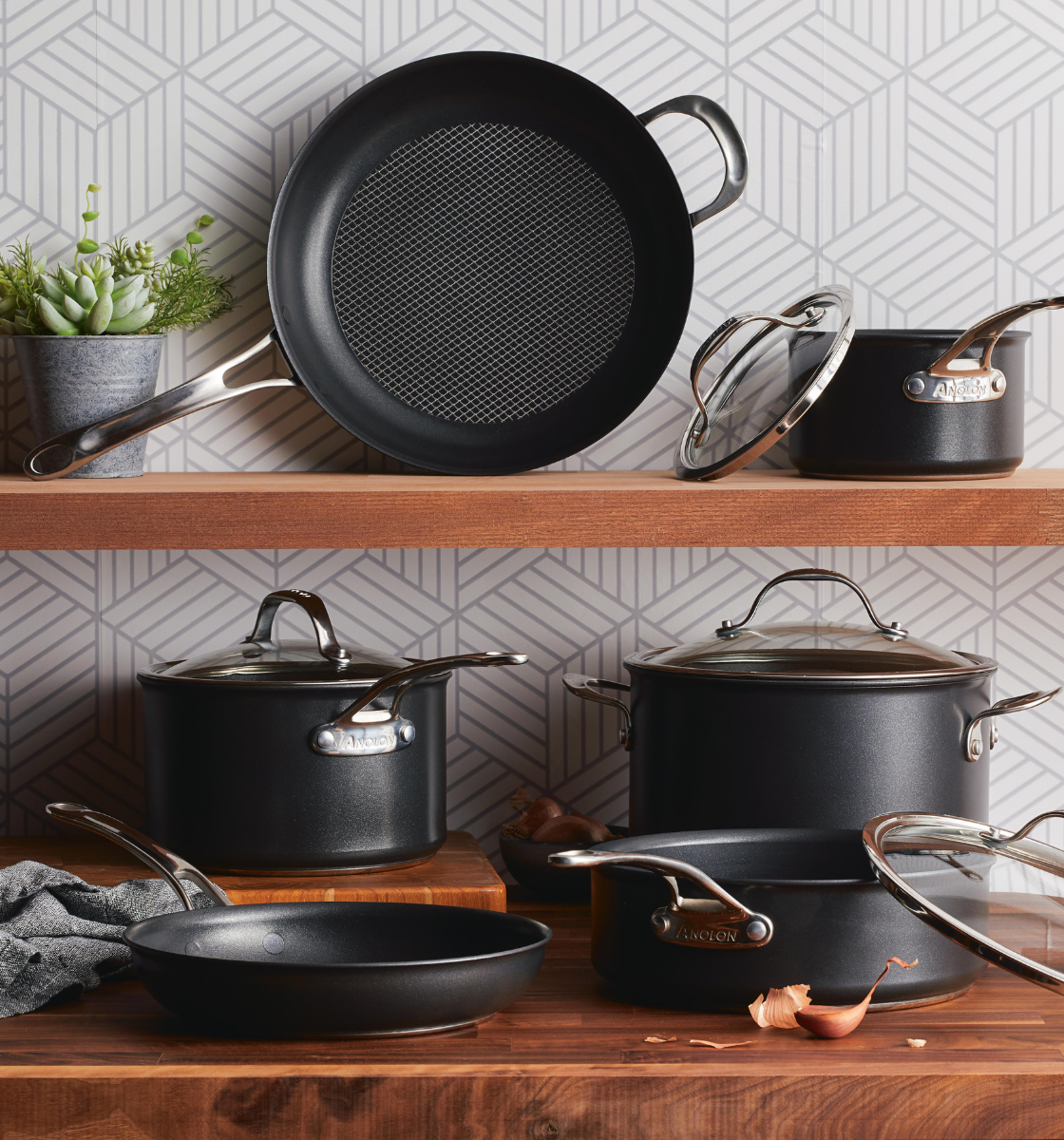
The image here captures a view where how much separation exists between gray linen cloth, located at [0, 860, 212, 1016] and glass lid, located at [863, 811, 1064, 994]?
1.94 feet

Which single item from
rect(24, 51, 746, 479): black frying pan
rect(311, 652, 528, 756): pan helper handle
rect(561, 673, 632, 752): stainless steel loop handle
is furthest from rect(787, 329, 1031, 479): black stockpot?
rect(311, 652, 528, 756): pan helper handle

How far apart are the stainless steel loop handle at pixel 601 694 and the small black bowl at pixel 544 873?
130mm

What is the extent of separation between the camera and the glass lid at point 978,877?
3.31 ft

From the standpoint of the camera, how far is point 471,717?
1560 millimetres

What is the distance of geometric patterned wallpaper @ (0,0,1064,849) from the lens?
1487 millimetres

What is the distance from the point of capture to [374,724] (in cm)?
127

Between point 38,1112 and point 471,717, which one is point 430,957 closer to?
point 38,1112

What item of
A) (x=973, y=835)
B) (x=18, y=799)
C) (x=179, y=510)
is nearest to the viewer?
(x=973, y=835)

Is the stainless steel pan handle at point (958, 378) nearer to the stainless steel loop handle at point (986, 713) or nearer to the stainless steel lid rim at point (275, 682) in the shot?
the stainless steel loop handle at point (986, 713)

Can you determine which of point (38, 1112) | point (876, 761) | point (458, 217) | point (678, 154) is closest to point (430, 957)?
point (38, 1112)

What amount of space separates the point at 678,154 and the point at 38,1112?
3.68ft

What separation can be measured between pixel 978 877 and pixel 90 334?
37.6 inches

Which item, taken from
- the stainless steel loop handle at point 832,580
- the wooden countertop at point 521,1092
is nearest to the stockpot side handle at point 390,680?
the stainless steel loop handle at point 832,580

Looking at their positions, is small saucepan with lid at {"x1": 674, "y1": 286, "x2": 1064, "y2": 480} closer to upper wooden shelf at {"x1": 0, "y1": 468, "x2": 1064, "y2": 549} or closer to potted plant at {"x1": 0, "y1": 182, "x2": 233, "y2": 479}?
upper wooden shelf at {"x1": 0, "y1": 468, "x2": 1064, "y2": 549}
